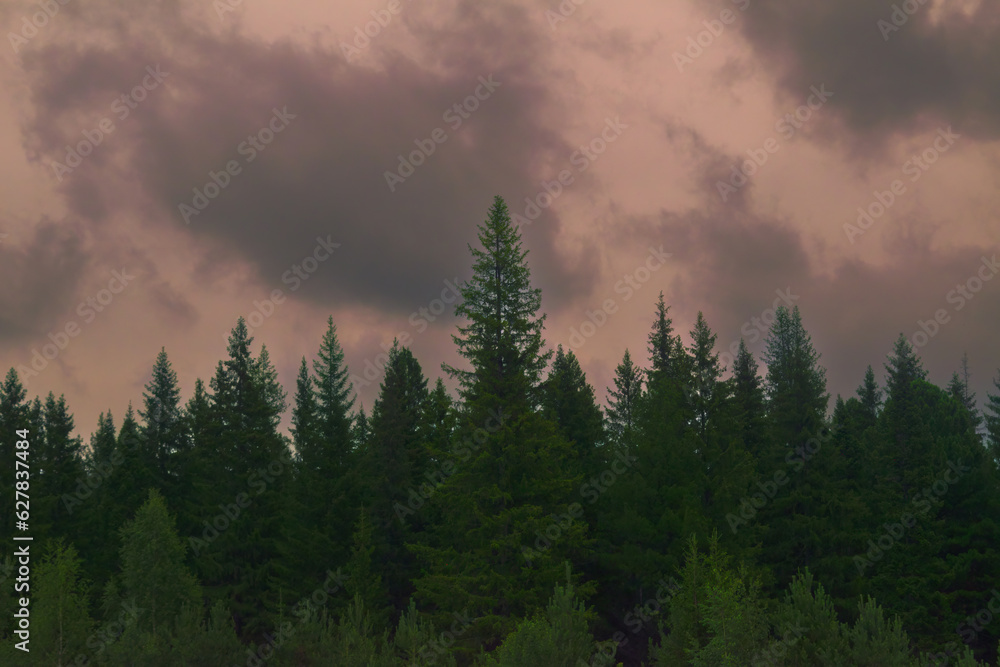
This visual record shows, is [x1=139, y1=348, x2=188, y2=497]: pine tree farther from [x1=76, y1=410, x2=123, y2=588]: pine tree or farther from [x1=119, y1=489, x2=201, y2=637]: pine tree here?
[x1=119, y1=489, x2=201, y2=637]: pine tree

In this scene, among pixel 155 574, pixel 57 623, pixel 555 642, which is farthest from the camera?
pixel 155 574

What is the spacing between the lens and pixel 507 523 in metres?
34.7

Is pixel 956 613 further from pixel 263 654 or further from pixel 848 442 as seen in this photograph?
pixel 263 654

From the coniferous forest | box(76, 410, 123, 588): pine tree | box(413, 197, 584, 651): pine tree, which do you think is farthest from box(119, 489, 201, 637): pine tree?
box(76, 410, 123, 588): pine tree

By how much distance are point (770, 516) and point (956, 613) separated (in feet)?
33.4

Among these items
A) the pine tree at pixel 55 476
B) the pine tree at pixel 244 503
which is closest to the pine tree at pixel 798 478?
the pine tree at pixel 244 503

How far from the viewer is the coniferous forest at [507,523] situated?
1033 inches

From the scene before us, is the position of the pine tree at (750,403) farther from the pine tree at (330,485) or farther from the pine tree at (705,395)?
the pine tree at (330,485)

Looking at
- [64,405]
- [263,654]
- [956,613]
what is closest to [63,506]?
[64,405]

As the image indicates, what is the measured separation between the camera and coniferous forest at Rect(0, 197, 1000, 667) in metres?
26.2

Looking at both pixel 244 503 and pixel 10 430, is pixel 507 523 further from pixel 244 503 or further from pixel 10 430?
pixel 10 430

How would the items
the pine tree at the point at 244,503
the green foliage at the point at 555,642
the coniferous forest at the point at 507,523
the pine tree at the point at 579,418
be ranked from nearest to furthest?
the green foliage at the point at 555,642 → the coniferous forest at the point at 507,523 → the pine tree at the point at 244,503 → the pine tree at the point at 579,418

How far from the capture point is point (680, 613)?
915 inches

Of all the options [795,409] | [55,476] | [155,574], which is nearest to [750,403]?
Result: [795,409]
